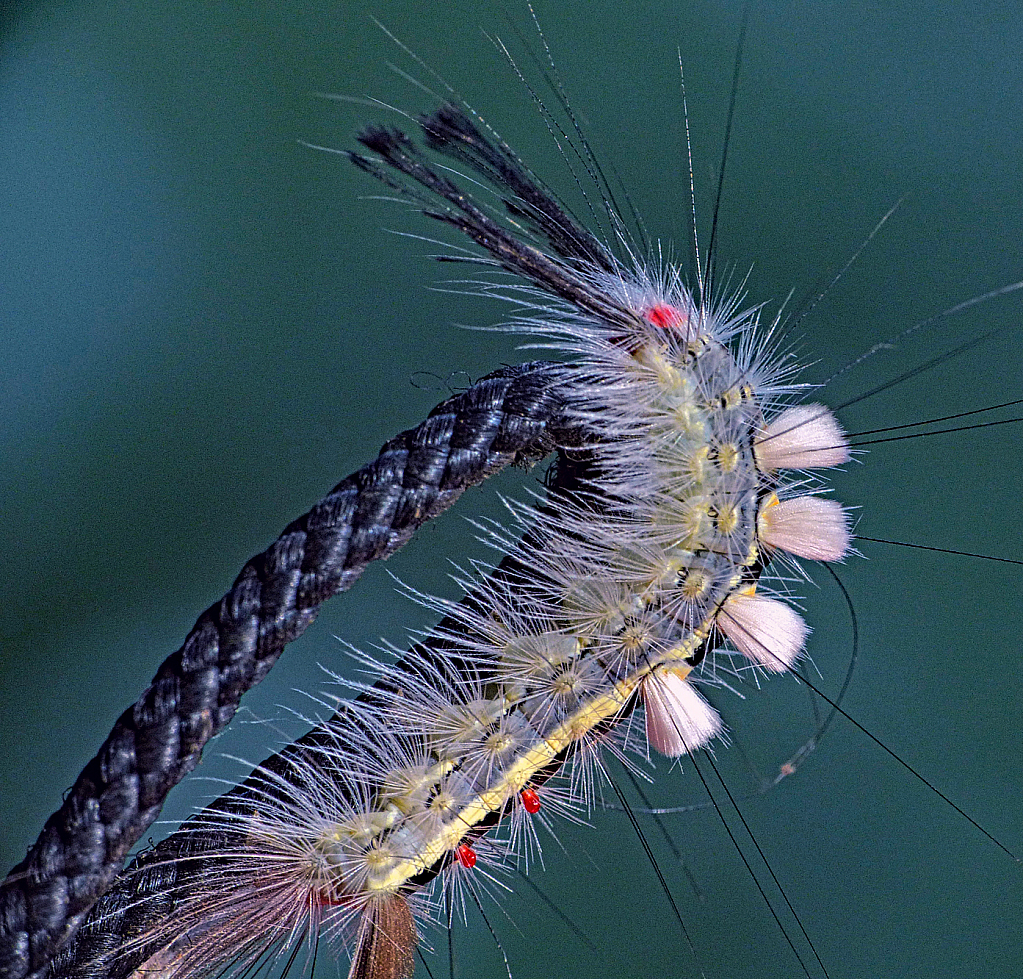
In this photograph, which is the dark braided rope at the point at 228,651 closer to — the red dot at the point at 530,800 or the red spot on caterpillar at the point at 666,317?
the red spot on caterpillar at the point at 666,317

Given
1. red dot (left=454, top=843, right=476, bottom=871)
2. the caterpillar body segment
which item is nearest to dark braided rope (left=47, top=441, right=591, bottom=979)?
the caterpillar body segment

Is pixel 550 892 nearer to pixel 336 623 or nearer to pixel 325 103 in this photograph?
pixel 336 623

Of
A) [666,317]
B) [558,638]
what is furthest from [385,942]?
[666,317]

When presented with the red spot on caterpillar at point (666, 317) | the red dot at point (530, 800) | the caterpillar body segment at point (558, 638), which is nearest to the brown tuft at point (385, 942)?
the caterpillar body segment at point (558, 638)

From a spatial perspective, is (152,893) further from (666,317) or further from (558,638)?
(666,317)

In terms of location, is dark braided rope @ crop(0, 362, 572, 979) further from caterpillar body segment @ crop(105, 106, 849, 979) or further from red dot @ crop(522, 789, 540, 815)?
red dot @ crop(522, 789, 540, 815)

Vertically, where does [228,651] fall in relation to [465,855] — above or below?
above
